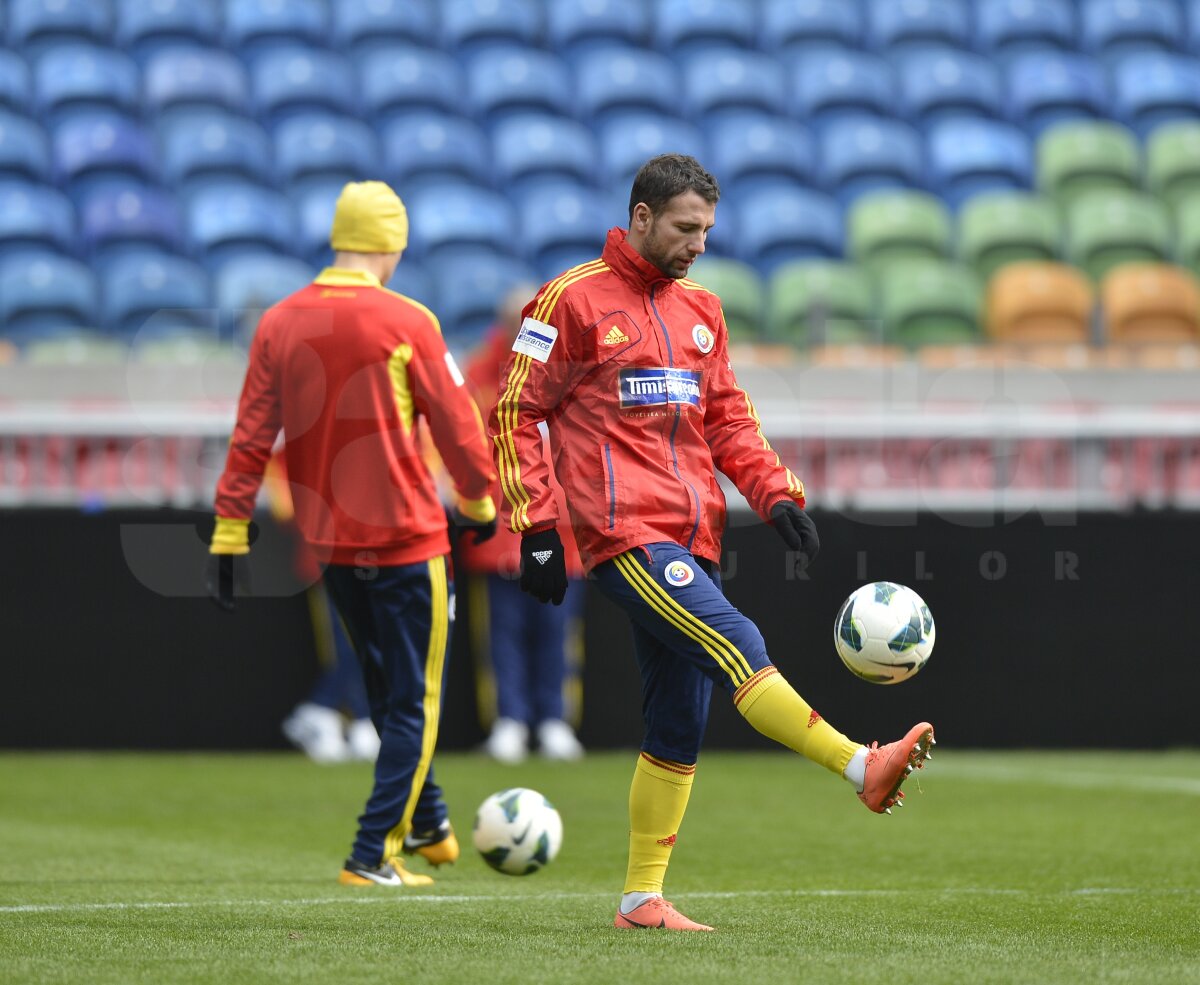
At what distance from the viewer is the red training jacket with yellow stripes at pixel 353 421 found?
5.82m

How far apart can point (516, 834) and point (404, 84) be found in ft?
42.6

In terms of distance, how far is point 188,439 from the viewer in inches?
421

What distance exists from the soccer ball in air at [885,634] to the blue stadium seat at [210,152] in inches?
500

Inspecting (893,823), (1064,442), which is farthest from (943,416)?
(893,823)

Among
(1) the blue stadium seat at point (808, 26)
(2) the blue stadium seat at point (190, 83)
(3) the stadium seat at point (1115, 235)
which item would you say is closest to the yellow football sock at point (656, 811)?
(3) the stadium seat at point (1115, 235)

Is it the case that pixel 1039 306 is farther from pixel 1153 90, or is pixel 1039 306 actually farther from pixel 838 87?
pixel 1153 90

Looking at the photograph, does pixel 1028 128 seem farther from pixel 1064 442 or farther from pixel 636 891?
pixel 636 891

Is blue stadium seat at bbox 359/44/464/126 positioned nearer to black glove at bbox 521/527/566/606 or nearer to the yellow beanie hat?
the yellow beanie hat

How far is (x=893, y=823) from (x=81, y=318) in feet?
29.1

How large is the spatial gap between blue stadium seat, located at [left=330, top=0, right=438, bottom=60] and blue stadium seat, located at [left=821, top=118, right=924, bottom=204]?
4.18 metres

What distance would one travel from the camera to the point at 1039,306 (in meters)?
14.2

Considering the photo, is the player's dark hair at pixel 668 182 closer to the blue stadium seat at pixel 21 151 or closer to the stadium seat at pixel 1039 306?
the stadium seat at pixel 1039 306

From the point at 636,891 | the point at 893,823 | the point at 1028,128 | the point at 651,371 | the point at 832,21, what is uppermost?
the point at 832,21

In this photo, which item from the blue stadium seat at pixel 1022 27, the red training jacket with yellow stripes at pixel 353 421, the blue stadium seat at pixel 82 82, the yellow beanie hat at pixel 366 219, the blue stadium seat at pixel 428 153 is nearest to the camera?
the red training jacket with yellow stripes at pixel 353 421
